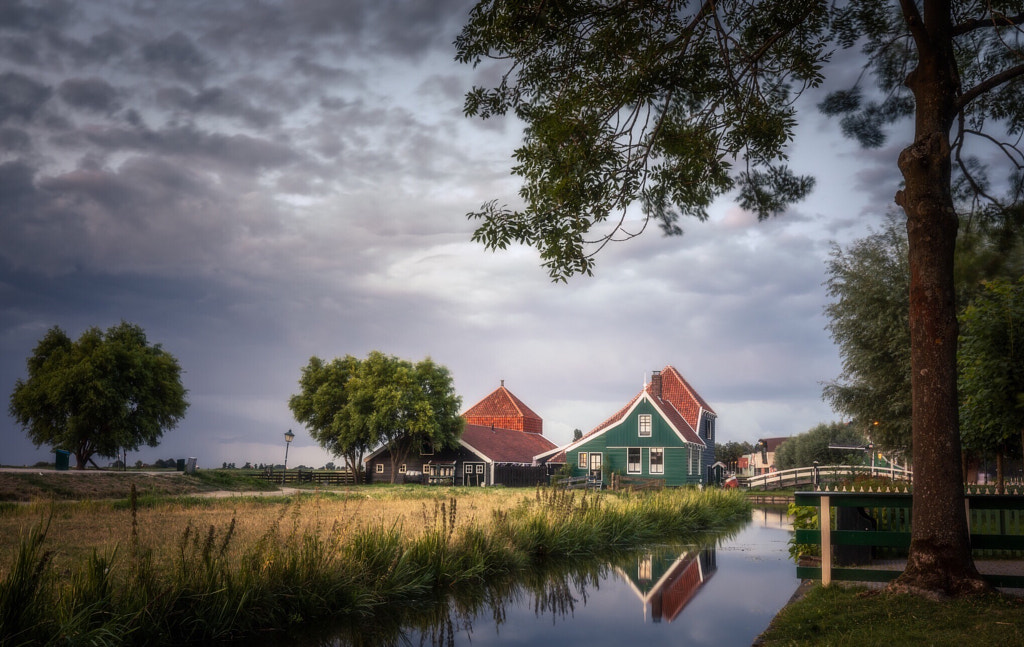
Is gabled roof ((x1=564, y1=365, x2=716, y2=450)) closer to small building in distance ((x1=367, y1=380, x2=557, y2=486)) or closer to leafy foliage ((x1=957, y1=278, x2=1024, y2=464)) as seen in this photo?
small building in distance ((x1=367, y1=380, x2=557, y2=486))

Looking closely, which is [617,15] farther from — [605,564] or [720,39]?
[605,564]

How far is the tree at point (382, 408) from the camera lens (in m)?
52.4

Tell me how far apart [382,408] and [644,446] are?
58.7ft

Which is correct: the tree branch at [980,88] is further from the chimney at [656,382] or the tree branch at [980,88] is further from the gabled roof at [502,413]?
the gabled roof at [502,413]

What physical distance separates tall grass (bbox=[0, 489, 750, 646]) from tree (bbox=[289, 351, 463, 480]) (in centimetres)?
3871

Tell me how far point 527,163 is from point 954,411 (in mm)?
6946

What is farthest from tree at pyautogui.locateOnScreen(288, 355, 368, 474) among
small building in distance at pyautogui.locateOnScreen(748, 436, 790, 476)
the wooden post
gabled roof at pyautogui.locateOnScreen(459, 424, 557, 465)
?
small building in distance at pyautogui.locateOnScreen(748, 436, 790, 476)

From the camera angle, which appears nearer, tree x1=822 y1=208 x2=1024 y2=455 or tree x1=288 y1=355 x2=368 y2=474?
tree x1=822 y1=208 x2=1024 y2=455

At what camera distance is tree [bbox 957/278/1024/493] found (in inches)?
591

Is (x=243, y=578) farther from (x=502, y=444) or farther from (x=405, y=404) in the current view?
(x=502, y=444)

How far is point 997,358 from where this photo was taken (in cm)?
1516

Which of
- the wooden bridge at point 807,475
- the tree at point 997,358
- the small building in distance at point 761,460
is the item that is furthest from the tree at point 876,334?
the small building in distance at point 761,460

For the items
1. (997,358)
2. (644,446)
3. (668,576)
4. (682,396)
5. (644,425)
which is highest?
(682,396)

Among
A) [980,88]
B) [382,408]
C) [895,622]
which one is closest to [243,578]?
[895,622]
